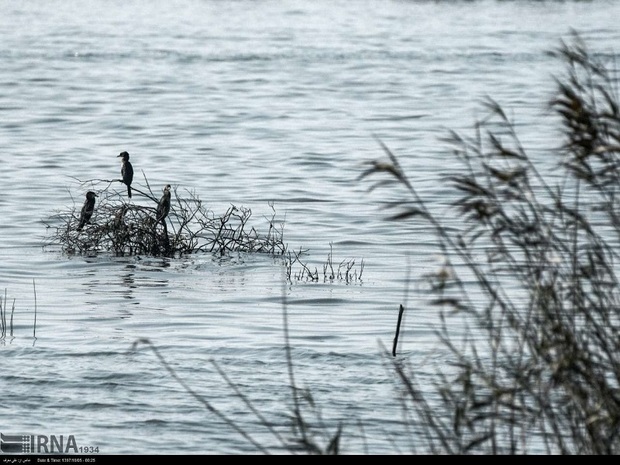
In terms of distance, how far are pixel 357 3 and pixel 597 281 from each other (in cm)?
7751

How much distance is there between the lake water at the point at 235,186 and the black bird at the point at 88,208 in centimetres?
66

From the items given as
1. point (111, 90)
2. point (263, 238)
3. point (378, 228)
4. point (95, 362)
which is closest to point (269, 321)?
point (95, 362)

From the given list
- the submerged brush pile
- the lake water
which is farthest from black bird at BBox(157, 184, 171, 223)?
the lake water

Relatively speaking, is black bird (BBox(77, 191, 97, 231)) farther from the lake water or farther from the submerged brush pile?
the lake water

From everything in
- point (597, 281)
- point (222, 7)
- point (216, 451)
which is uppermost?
point (222, 7)

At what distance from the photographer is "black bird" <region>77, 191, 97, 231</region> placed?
50.8ft

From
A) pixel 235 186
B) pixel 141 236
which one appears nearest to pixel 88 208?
pixel 141 236

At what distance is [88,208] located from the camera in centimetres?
1562

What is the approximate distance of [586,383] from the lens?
6008 mm

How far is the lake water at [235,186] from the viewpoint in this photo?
10.4 meters

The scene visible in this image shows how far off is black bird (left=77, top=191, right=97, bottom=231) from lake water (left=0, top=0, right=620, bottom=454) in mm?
661

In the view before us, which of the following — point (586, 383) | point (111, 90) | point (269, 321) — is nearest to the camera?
point (586, 383)

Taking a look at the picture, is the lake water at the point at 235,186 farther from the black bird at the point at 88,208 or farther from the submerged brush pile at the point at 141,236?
the black bird at the point at 88,208

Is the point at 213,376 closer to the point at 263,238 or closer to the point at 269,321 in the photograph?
the point at 269,321
